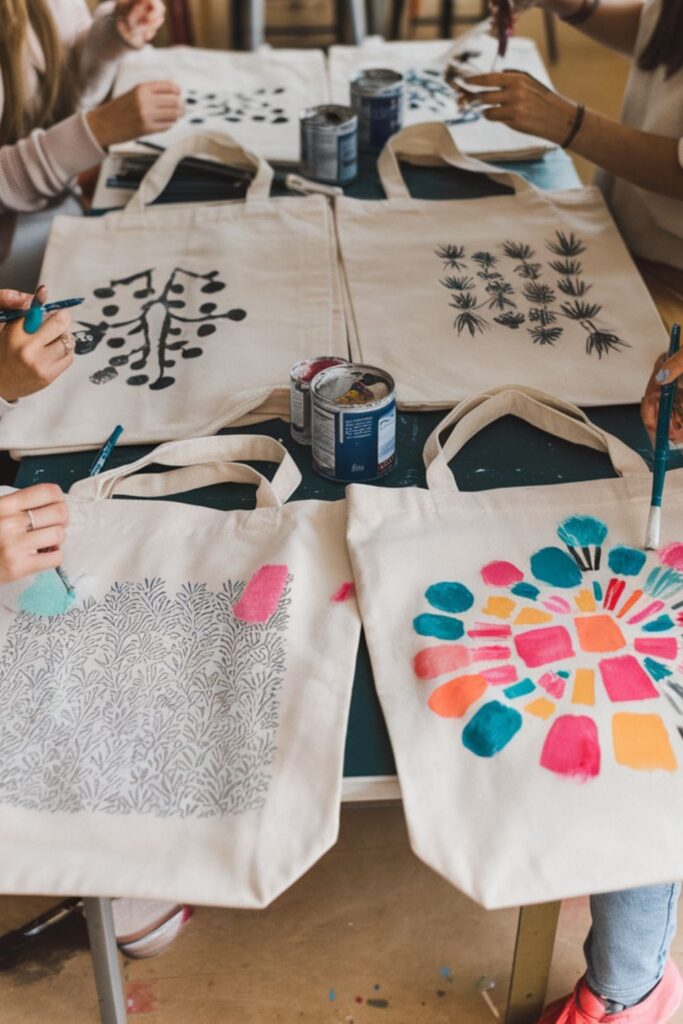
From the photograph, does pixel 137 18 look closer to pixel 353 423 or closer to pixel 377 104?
pixel 377 104

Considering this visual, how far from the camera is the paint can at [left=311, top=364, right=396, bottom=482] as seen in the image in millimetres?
1040

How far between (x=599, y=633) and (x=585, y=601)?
0.04 metres

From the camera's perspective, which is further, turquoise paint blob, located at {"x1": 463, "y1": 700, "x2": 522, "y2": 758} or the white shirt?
the white shirt

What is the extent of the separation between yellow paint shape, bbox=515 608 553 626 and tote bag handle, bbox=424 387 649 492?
178 millimetres

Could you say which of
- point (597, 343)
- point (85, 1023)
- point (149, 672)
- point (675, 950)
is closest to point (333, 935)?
point (85, 1023)

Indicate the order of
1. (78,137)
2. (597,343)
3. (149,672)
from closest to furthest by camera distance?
(149,672)
(597,343)
(78,137)

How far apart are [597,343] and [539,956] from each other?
30.9 inches

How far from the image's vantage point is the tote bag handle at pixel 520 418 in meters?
1.08

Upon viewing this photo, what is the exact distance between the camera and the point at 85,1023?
51.8 inches

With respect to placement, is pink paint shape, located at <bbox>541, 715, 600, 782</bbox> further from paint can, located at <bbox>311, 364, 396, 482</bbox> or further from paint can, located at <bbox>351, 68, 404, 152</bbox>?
paint can, located at <bbox>351, 68, 404, 152</bbox>

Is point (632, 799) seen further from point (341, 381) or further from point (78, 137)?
point (78, 137)

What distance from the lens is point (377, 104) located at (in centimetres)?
175

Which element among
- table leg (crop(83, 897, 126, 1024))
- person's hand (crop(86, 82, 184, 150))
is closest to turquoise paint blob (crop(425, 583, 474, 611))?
table leg (crop(83, 897, 126, 1024))

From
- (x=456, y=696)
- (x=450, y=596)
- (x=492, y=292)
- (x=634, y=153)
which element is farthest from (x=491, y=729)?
(x=634, y=153)
